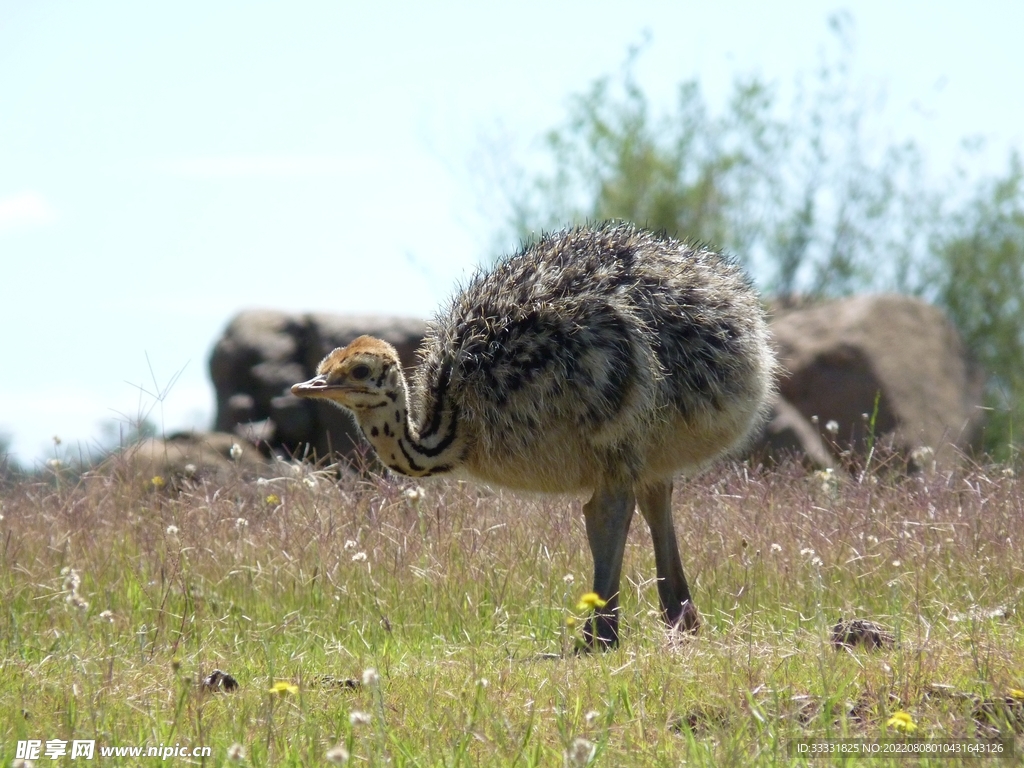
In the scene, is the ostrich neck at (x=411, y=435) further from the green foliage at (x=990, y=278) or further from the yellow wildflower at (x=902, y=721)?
the green foliage at (x=990, y=278)

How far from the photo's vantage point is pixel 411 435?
5.83m

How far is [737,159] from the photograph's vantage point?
21.9 meters

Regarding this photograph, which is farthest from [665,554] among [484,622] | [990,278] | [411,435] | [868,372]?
[990,278]

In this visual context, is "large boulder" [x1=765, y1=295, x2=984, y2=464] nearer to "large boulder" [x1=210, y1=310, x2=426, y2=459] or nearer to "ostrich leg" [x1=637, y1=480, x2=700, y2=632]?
"large boulder" [x1=210, y1=310, x2=426, y2=459]

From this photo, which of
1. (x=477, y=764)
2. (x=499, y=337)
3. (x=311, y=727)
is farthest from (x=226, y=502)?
(x=477, y=764)

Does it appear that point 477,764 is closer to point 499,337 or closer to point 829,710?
point 829,710

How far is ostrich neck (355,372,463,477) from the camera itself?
19.0ft

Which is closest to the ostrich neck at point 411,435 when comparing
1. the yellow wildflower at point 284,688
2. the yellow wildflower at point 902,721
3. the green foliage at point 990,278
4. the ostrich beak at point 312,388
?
the ostrich beak at point 312,388

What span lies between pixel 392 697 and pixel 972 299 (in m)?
20.7

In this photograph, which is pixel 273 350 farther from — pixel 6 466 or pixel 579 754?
pixel 579 754

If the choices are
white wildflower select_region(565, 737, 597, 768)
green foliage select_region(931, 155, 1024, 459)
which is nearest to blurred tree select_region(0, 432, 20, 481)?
white wildflower select_region(565, 737, 597, 768)

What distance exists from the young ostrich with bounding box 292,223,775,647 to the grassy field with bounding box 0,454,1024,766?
57 centimetres

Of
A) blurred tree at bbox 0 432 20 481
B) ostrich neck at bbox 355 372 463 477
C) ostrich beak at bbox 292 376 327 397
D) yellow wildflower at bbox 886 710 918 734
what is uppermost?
ostrich beak at bbox 292 376 327 397

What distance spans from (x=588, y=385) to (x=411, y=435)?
89 cm
